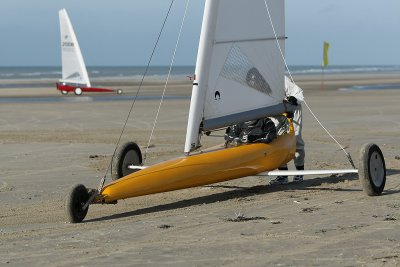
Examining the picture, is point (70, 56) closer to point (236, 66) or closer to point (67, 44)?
point (67, 44)

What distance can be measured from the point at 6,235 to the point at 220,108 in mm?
3843

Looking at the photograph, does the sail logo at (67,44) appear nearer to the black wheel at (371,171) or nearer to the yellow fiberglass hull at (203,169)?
the yellow fiberglass hull at (203,169)

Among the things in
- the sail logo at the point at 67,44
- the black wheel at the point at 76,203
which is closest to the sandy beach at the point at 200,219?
the black wheel at the point at 76,203

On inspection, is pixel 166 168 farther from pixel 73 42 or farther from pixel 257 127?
pixel 73 42

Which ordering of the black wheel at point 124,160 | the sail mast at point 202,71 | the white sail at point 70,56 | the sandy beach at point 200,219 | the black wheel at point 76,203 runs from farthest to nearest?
the white sail at point 70,56 < the black wheel at point 124,160 < the sail mast at point 202,71 < the black wheel at point 76,203 < the sandy beach at point 200,219

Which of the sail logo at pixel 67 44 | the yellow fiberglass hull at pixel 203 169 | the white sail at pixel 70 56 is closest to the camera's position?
the yellow fiberglass hull at pixel 203 169

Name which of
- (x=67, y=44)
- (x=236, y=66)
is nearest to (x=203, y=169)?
(x=236, y=66)

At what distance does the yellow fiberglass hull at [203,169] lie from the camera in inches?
374

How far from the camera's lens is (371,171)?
33.1ft

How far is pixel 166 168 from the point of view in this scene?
984 cm

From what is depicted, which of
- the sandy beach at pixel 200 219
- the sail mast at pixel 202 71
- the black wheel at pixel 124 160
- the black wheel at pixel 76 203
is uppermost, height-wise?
the sail mast at pixel 202 71

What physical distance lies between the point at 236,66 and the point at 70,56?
1318 inches

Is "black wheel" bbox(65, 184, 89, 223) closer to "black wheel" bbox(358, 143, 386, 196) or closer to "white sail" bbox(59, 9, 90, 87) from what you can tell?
"black wheel" bbox(358, 143, 386, 196)

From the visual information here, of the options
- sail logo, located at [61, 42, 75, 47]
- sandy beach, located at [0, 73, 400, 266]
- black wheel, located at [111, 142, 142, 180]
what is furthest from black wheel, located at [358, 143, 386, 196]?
sail logo, located at [61, 42, 75, 47]
